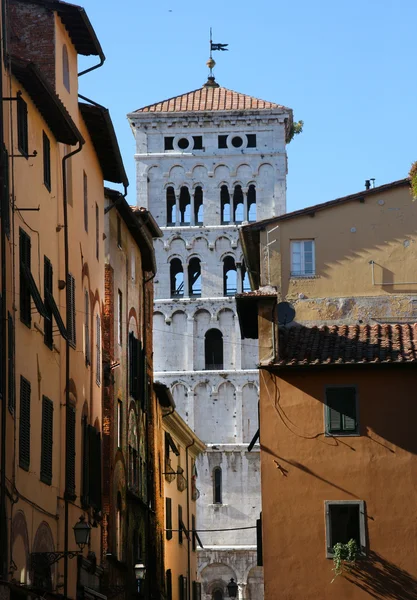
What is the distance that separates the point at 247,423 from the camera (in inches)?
3145

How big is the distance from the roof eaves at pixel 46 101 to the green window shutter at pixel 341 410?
25.3 feet

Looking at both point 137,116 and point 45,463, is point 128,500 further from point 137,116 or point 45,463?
point 137,116

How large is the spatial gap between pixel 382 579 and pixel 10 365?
10.8 m

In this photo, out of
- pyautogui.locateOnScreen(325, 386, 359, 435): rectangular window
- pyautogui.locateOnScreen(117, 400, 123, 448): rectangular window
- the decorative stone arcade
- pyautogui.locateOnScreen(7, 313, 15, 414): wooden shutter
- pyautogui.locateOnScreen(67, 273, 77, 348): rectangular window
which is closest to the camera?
pyautogui.locateOnScreen(7, 313, 15, 414): wooden shutter

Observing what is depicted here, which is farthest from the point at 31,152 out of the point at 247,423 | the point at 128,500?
the point at 247,423

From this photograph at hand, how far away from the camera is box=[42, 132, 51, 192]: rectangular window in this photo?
27.1 m

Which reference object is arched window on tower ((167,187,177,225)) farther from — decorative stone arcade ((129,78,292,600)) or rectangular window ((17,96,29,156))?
rectangular window ((17,96,29,156))

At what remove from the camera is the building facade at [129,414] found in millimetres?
35844

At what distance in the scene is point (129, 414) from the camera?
39688 millimetres

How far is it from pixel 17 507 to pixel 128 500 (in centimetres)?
1590

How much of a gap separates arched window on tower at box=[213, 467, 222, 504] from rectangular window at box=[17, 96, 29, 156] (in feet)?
179

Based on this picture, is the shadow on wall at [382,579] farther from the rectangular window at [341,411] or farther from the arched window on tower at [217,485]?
the arched window on tower at [217,485]

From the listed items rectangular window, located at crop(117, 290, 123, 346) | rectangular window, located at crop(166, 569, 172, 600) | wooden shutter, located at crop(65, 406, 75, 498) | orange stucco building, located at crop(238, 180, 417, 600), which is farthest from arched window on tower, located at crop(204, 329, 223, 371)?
wooden shutter, located at crop(65, 406, 75, 498)

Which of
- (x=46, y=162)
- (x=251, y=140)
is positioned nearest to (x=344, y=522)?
(x=46, y=162)
